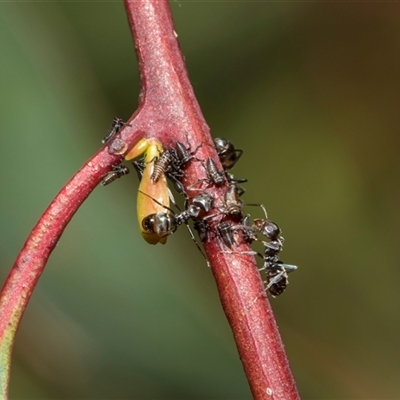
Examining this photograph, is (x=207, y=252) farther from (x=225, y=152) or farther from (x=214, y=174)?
(x=225, y=152)

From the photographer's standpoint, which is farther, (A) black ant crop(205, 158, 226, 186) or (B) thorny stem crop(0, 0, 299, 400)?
(A) black ant crop(205, 158, 226, 186)

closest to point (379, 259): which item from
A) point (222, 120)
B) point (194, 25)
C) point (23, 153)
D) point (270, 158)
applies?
point (270, 158)

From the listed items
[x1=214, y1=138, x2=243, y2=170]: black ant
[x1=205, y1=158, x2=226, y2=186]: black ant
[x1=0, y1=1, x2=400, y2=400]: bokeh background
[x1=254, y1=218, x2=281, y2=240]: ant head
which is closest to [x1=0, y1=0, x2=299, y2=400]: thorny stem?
[x1=205, y1=158, x2=226, y2=186]: black ant

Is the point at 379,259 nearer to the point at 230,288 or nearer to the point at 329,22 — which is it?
the point at 329,22

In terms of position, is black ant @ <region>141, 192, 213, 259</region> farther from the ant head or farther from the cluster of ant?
the ant head

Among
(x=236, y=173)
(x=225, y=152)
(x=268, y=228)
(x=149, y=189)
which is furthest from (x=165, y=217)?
(x=236, y=173)

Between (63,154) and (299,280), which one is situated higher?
(63,154)

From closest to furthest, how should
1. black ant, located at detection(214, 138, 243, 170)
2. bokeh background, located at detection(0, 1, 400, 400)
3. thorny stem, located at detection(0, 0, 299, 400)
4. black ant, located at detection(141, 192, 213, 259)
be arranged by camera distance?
thorny stem, located at detection(0, 0, 299, 400), black ant, located at detection(141, 192, 213, 259), black ant, located at detection(214, 138, 243, 170), bokeh background, located at detection(0, 1, 400, 400)
